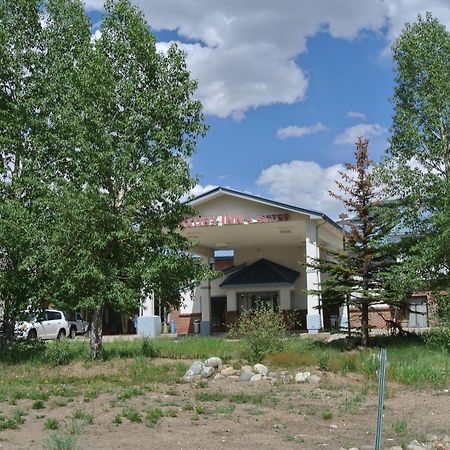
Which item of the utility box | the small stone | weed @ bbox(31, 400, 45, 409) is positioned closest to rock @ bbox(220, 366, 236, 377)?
the small stone

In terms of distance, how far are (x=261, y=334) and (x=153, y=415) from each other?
7.03 meters

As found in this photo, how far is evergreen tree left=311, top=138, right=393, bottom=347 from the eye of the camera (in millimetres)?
19688

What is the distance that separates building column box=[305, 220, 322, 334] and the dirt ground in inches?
584

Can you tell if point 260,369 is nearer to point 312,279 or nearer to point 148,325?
point 312,279

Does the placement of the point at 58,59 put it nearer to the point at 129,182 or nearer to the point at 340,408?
the point at 129,182

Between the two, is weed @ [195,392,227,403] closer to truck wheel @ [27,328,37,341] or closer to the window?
truck wheel @ [27,328,37,341]

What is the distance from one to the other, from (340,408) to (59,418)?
15.7 ft

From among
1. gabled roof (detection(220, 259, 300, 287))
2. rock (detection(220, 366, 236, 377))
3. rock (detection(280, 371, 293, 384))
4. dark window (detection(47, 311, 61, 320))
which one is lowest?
rock (detection(280, 371, 293, 384))

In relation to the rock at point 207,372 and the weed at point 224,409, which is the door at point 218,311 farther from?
the weed at point 224,409

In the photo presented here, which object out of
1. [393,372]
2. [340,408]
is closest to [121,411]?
[340,408]

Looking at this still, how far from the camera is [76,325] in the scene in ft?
126

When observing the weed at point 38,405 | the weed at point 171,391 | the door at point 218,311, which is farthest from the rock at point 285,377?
the door at point 218,311

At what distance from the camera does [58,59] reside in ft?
60.8

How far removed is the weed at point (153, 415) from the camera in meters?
9.34
